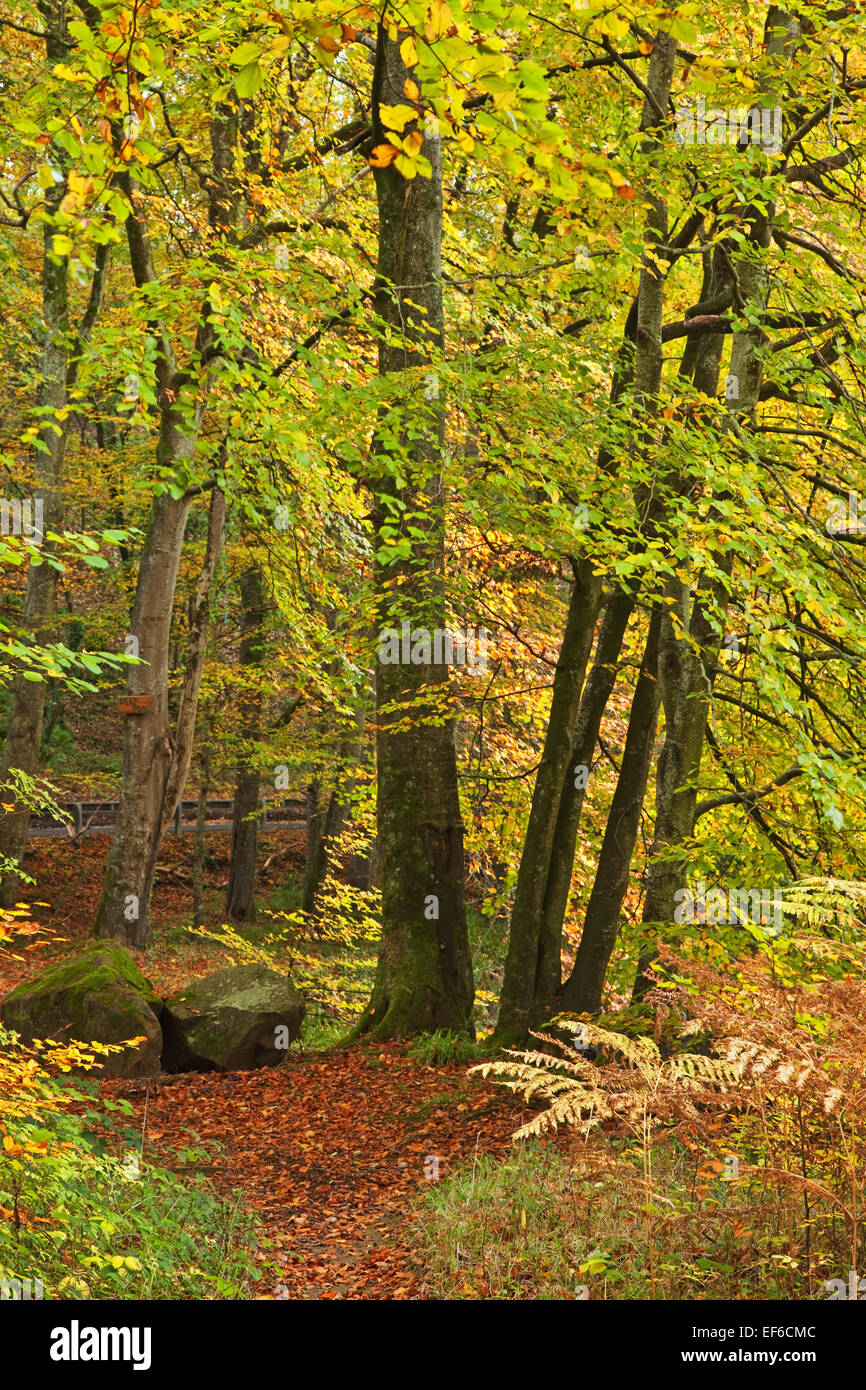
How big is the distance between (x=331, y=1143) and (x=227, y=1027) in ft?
9.02

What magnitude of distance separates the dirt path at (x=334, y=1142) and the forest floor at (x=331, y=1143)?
12 millimetres

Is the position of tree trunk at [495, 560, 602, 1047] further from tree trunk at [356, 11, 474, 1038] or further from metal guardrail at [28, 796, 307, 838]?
metal guardrail at [28, 796, 307, 838]

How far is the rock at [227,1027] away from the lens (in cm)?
992

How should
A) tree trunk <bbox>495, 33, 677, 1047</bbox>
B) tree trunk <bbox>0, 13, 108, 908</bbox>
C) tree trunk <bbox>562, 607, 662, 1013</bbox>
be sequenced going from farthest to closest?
tree trunk <bbox>0, 13, 108, 908</bbox>
tree trunk <bbox>495, 33, 677, 1047</bbox>
tree trunk <bbox>562, 607, 662, 1013</bbox>

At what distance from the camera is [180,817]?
26.8 m

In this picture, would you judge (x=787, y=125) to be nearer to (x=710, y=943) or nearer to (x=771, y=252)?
(x=771, y=252)

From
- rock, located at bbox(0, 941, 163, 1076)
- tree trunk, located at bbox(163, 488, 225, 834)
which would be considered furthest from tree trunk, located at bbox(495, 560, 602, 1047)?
tree trunk, located at bbox(163, 488, 225, 834)

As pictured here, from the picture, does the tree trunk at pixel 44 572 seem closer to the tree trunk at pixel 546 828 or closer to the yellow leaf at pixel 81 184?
the tree trunk at pixel 546 828

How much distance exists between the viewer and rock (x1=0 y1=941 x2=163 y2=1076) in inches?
376

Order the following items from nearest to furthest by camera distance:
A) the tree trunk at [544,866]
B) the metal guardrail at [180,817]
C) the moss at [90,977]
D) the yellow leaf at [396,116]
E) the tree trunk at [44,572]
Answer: the yellow leaf at [396,116], the tree trunk at [544,866], the moss at [90,977], the tree trunk at [44,572], the metal guardrail at [180,817]

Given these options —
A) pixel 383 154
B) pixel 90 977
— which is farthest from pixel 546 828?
pixel 383 154

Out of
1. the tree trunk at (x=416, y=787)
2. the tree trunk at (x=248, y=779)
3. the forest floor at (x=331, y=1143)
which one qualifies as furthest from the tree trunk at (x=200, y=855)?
the tree trunk at (x=416, y=787)

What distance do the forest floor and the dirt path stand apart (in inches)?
0.5

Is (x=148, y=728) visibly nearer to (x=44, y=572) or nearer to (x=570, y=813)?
(x=44, y=572)
